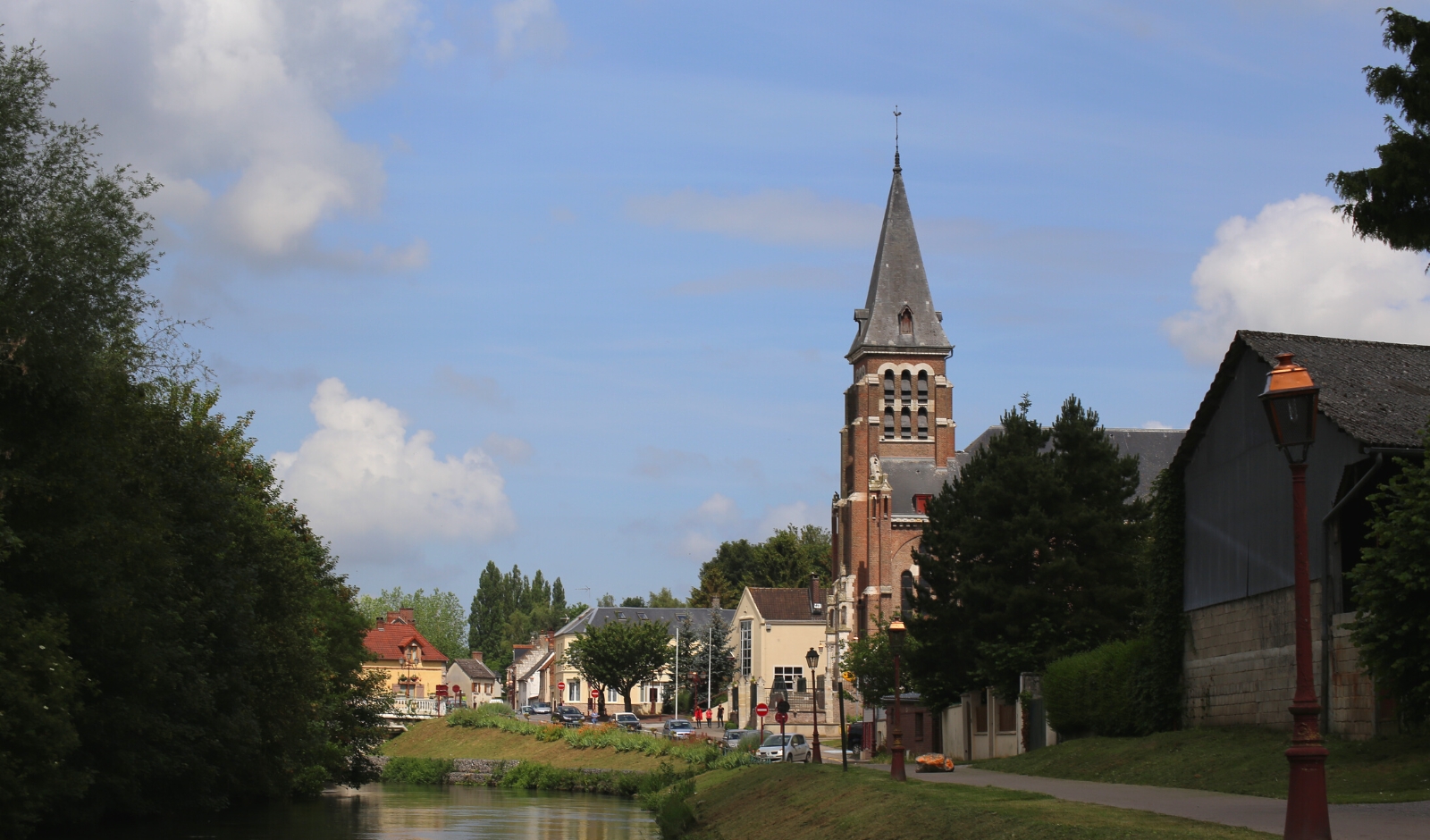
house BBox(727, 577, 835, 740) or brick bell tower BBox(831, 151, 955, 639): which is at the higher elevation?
brick bell tower BBox(831, 151, 955, 639)

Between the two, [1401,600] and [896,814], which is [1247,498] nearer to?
[1401,600]

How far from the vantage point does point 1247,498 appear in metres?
27.9

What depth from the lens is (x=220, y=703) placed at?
35.7 meters

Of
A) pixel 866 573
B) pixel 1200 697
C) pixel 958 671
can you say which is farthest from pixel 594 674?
pixel 1200 697

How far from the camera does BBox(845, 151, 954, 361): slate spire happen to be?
85.2 m

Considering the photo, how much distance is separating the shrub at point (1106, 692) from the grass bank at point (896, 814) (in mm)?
6226

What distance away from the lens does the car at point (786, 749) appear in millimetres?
49828

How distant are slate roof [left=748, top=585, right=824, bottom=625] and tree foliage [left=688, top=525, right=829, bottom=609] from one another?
22.3 m

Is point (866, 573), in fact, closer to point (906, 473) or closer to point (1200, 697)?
point (906, 473)

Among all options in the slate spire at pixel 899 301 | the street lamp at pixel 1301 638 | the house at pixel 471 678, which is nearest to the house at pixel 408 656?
the house at pixel 471 678

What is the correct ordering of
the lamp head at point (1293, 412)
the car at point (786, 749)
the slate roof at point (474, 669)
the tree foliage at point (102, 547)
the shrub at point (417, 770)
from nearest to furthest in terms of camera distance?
the lamp head at point (1293, 412)
the tree foliage at point (102, 547)
the car at point (786, 749)
the shrub at point (417, 770)
the slate roof at point (474, 669)

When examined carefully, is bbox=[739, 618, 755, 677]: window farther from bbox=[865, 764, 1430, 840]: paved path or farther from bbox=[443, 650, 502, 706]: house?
bbox=[865, 764, 1430, 840]: paved path

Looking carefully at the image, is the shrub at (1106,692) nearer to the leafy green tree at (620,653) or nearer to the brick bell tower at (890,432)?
the brick bell tower at (890,432)

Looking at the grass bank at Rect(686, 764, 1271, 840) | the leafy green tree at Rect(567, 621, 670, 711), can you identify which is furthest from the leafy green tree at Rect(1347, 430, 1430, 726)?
the leafy green tree at Rect(567, 621, 670, 711)
